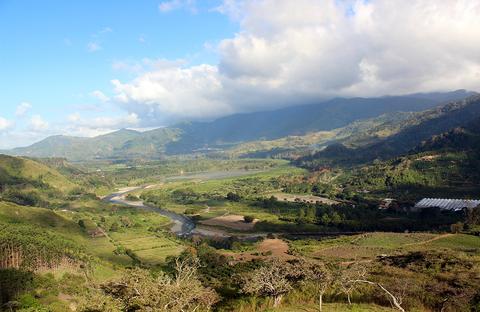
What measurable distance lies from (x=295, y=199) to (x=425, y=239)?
93.1 meters

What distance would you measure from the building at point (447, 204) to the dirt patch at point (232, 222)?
64.4 m

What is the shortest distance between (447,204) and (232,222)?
80650 mm

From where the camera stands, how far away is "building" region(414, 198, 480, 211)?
470ft

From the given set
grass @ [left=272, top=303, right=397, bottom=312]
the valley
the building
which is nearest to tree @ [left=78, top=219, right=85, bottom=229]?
the valley

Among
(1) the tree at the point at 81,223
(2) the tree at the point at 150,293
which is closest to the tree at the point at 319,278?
(2) the tree at the point at 150,293

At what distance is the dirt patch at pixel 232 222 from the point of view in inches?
5871

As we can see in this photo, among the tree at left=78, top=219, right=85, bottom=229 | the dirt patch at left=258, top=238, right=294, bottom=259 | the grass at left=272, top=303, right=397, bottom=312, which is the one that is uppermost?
the grass at left=272, top=303, right=397, bottom=312

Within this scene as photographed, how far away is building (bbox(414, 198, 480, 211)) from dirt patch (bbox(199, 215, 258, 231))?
64.4 meters

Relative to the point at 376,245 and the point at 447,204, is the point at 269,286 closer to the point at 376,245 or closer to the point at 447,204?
the point at 376,245

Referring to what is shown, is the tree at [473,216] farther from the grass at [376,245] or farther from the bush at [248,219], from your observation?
the bush at [248,219]

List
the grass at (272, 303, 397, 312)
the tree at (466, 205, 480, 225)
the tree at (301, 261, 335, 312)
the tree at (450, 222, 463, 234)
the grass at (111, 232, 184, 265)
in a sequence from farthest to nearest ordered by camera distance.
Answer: the tree at (466, 205, 480, 225) < the tree at (450, 222, 463, 234) < the grass at (111, 232, 184, 265) < the tree at (301, 261, 335, 312) < the grass at (272, 303, 397, 312)

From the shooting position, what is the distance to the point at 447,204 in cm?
14950

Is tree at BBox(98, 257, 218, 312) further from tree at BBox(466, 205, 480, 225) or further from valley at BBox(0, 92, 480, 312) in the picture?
tree at BBox(466, 205, 480, 225)

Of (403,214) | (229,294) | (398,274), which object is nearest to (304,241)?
(403,214)
